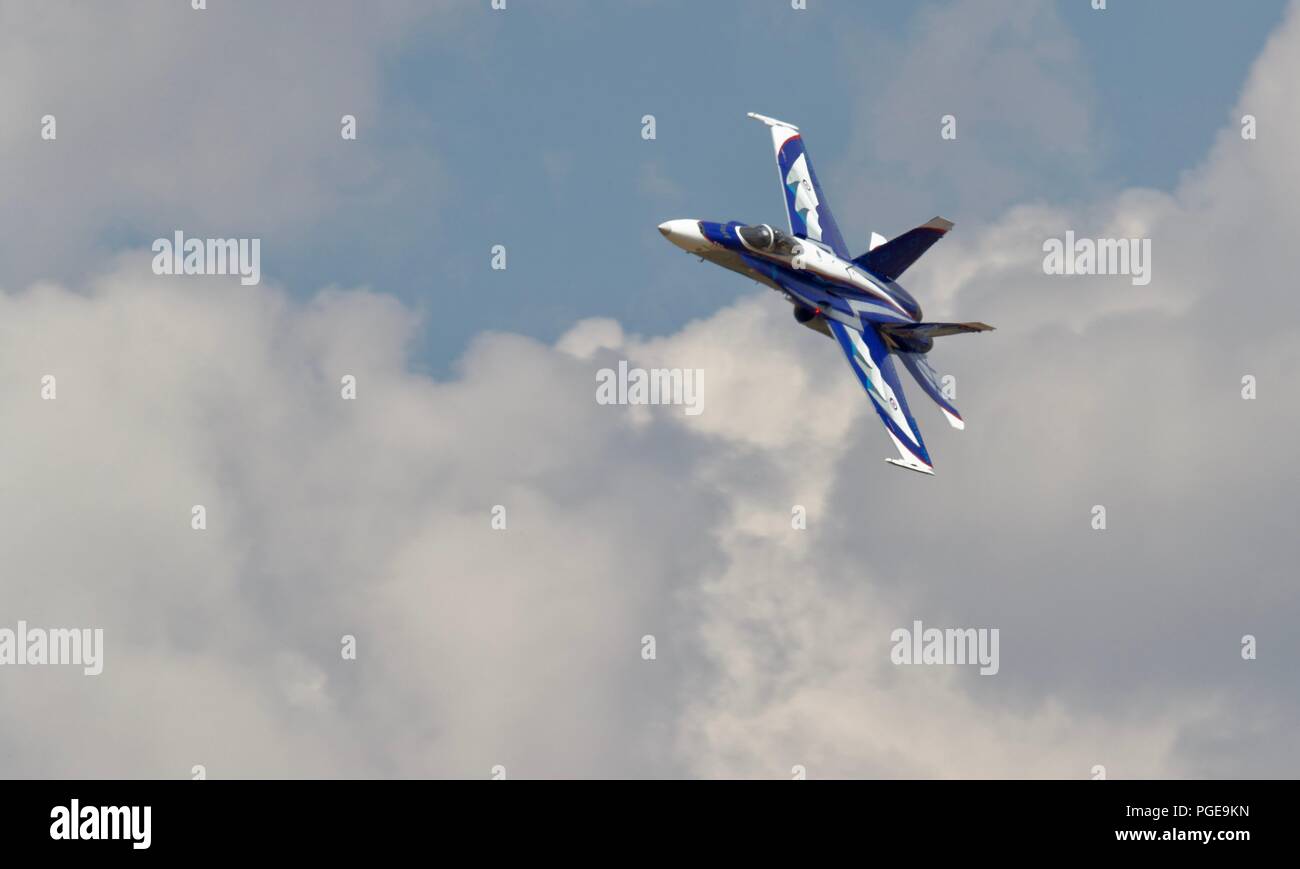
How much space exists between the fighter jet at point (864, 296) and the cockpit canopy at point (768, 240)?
4 centimetres

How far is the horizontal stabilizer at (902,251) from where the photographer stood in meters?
97.3

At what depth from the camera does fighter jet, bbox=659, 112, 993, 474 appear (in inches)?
3752

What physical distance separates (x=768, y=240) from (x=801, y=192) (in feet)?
31.7

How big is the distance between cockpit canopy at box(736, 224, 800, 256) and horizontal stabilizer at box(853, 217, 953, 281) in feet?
14.8

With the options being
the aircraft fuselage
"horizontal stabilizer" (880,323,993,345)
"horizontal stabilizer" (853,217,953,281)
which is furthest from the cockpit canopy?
"horizontal stabilizer" (880,323,993,345)

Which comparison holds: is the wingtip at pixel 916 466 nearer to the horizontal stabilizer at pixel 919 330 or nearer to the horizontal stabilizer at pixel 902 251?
the horizontal stabilizer at pixel 919 330

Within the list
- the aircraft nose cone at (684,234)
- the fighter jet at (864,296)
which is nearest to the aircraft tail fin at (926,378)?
the fighter jet at (864,296)

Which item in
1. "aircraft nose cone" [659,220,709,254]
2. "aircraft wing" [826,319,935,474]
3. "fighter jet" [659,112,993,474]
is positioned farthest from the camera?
"aircraft wing" [826,319,935,474]

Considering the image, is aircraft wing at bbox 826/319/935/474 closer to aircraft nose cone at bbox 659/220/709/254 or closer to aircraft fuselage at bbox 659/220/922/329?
aircraft fuselage at bbox 659/220/922/329

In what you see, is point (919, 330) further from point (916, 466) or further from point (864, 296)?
point (916, 466)

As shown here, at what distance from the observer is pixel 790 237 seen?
96.0m
